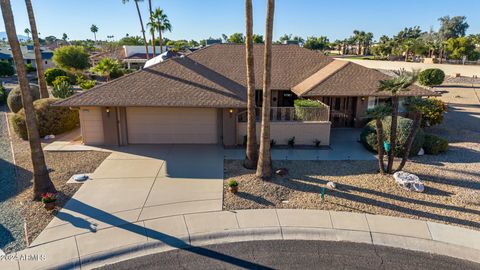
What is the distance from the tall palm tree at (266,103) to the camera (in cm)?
1168

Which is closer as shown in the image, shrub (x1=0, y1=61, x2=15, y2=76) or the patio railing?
the patio railing

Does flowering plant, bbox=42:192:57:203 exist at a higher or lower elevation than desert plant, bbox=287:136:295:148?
higher

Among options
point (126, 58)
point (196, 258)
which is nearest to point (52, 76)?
point (126, 58)

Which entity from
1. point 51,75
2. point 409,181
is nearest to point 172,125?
point 409,181

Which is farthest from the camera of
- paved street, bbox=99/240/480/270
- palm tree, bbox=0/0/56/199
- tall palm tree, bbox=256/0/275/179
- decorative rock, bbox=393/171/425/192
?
decorative rock, bbox=393/171/425/192

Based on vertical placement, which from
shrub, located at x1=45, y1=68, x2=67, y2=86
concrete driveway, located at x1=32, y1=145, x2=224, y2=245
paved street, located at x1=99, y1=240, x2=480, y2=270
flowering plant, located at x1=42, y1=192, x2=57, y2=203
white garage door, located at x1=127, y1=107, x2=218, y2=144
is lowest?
paved street, located at x1=99, y1=240, x2=480, y2=270

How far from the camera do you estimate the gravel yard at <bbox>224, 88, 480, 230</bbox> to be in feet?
36.0

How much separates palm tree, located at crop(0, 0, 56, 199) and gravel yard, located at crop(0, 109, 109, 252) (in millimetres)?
600

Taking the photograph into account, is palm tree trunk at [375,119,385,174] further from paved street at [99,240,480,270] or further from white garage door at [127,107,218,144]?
white garage door at [127,107,218,144]

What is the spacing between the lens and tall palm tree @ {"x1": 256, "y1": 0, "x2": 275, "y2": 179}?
11.7 meters

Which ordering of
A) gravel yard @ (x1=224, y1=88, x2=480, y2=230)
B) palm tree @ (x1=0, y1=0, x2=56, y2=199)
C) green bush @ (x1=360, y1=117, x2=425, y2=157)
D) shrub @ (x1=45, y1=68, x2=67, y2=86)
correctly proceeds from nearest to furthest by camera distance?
palm tree @ (x1=0, y1=0, x2=56, y2=199)
gravel yard @ (x1=224, y1=88, x2=480, y2=230)
green bush @ (x1=360, y1=117, x2=425, y2=157)
shrub @ (x1=45, y1=68, x2=67, y2=86)

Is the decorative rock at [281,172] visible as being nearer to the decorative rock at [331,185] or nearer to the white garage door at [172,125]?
the decorative rock at [331,185]

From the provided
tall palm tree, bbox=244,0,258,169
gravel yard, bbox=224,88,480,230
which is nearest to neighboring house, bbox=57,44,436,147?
gravel yard, bbox=224,88,480,230

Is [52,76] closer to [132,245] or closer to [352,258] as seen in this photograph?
[132,245]
